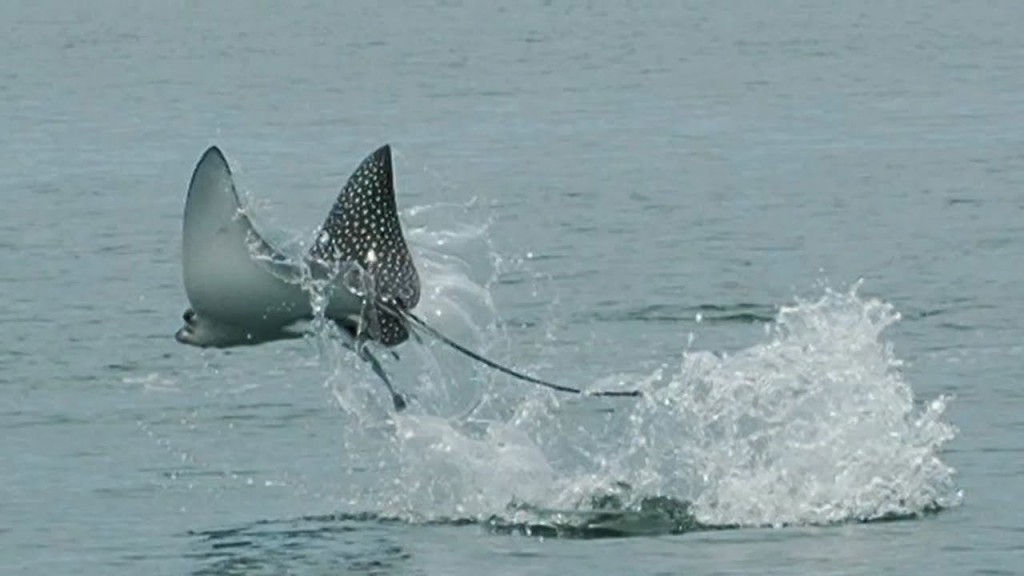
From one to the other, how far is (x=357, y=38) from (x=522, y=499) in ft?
175

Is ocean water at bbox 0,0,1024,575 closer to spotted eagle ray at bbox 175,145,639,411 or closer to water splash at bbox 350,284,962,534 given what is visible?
water splash at bbox 350,284,962,534

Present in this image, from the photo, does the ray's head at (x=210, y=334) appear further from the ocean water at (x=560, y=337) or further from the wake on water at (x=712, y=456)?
the wake on water at (x=712, y=456)

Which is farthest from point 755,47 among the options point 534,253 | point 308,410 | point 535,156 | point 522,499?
point 522,499

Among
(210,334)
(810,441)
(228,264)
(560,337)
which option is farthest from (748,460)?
(560,337)

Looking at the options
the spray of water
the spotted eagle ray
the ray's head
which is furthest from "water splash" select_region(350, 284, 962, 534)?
the ray's head

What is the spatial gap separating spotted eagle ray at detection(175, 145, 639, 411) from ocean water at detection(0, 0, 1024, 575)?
1.08 feet

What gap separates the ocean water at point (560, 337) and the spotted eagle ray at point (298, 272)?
12.9 inches

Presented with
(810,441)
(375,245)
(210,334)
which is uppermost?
(375,245)

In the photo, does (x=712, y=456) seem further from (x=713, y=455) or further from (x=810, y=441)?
(x=810, y=441)

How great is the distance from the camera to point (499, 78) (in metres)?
51.3

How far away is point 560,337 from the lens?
2155 cm

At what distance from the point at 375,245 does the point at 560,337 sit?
8237 mm

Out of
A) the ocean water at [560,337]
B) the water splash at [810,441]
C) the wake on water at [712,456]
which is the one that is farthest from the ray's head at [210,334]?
the water splash at [810,441]

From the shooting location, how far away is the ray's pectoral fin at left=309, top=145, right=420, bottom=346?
13.3 metres
